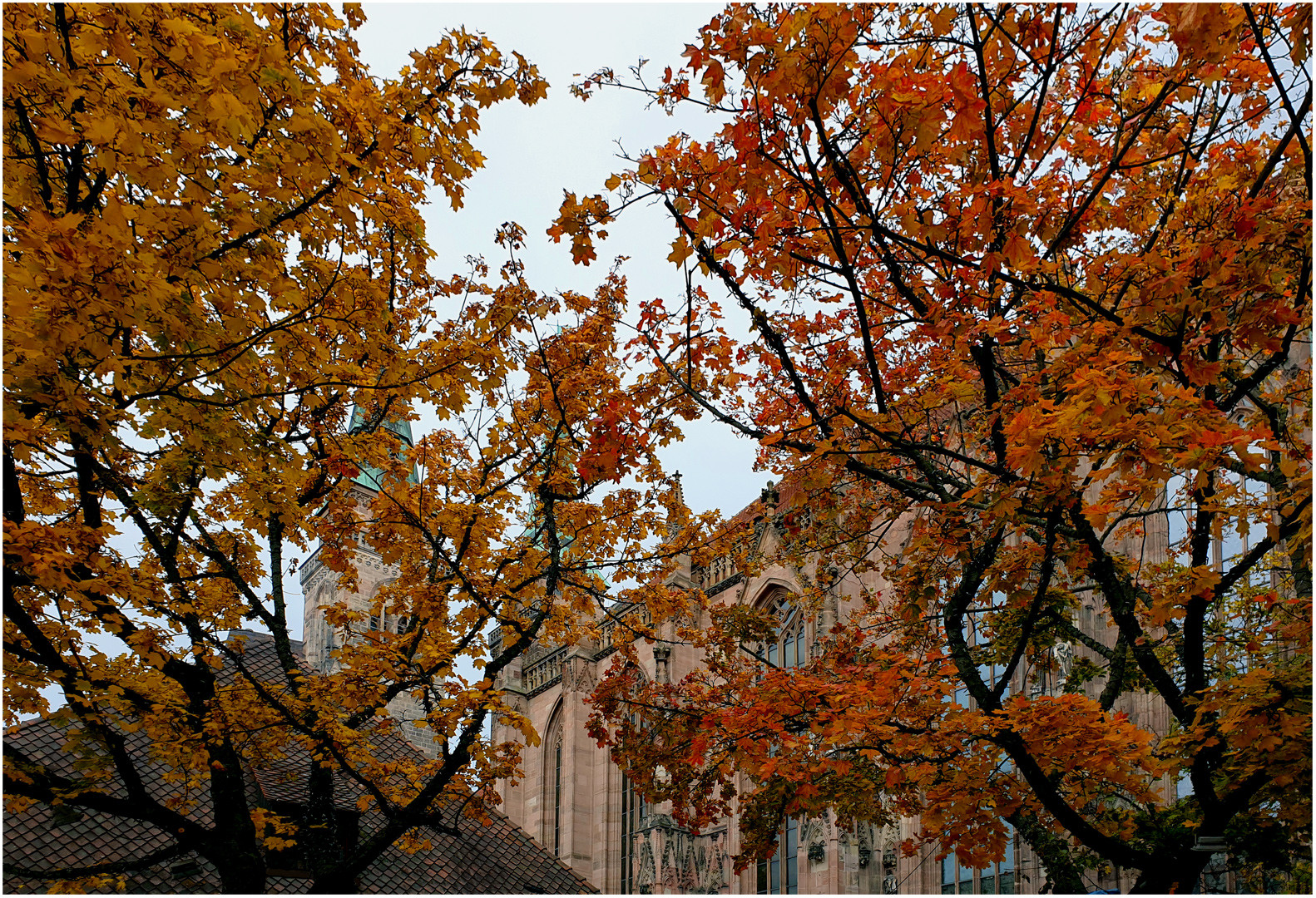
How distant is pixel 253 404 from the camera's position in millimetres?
6633

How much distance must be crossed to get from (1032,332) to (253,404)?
487 cm

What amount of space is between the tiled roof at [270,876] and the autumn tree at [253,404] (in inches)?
89.6

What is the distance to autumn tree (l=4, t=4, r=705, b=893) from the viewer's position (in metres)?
5.25

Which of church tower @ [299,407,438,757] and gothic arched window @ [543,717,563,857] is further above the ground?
church tower @ [299,407,438,757]

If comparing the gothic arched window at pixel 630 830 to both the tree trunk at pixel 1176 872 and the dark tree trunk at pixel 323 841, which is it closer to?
the dark tree trunk at pixel 323 841

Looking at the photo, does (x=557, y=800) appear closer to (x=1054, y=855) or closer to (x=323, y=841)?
(x=323, y=841)

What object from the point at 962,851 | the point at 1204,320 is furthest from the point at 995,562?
the point at 1204,320

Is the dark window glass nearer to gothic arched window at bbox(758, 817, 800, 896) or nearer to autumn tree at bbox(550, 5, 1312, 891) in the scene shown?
gothic arched window at bbox(758, 817, 800, 896)

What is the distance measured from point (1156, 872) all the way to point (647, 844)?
20.1m

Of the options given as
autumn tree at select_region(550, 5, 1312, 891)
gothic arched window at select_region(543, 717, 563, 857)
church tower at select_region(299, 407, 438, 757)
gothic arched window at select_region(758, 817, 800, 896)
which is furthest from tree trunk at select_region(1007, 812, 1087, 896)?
church tower at select_region(299, 407, 438, 757)

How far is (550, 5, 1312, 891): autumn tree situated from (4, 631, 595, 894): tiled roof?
6483 millimetres

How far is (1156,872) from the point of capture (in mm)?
6445

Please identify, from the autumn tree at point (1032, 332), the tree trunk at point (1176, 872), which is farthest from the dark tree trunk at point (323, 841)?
the tree trunk at point (1176, 872)

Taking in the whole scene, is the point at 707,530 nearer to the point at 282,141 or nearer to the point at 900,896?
the point at 282,141
